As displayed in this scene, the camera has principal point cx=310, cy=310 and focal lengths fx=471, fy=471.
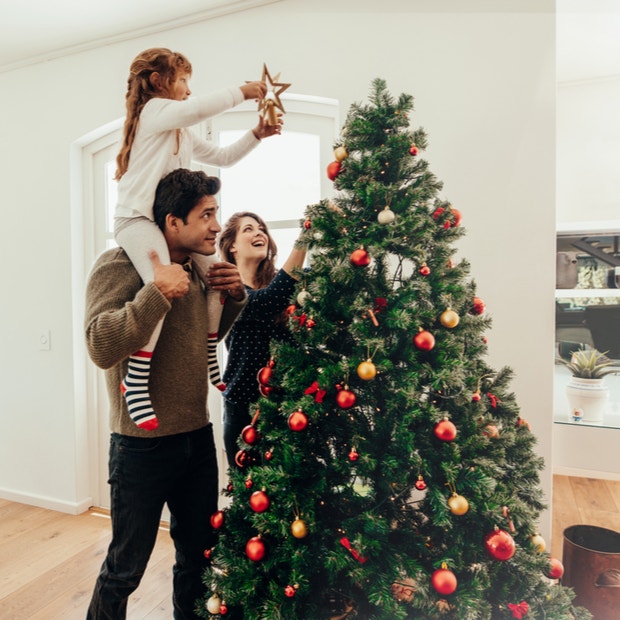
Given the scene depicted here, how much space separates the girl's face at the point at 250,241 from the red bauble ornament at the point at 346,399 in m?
0.86

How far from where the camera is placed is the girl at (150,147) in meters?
1.21

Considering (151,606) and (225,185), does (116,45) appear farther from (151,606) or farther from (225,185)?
(151,606)

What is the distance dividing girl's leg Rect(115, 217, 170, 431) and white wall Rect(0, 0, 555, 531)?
1183 mm

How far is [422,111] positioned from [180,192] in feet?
3.76

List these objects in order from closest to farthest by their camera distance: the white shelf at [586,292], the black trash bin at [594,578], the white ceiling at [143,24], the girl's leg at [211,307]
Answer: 1. the girl's leg at [211,307]
2. the black trash bin at [594,578]
3. the white ceiling at [143,24]
4. the white shelf at [586,292]

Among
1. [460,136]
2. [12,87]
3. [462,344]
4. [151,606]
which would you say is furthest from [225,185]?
[151,606]

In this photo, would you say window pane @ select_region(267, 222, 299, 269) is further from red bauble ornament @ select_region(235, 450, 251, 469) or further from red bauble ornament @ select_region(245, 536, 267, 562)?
red bauble ornament @ select_region(245, 536, 267, 562)

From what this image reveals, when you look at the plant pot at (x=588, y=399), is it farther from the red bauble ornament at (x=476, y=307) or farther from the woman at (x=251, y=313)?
the woman at (x=251, y=313)

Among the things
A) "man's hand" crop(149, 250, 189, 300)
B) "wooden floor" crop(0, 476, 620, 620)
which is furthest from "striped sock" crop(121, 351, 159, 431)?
"wooden floor" crop(0, 476, 620, 620)

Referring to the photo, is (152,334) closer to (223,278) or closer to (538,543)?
(223,278)

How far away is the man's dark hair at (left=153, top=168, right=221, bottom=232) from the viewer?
4.04ft

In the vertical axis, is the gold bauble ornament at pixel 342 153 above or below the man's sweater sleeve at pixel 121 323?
above

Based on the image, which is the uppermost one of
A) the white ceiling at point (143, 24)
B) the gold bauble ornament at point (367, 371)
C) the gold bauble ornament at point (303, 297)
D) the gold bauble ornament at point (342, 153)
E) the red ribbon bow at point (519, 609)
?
the white ceiling at point (143, 24)

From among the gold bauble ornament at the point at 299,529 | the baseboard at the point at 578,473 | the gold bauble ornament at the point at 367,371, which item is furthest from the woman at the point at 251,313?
the baseboard at the point at 578,473
